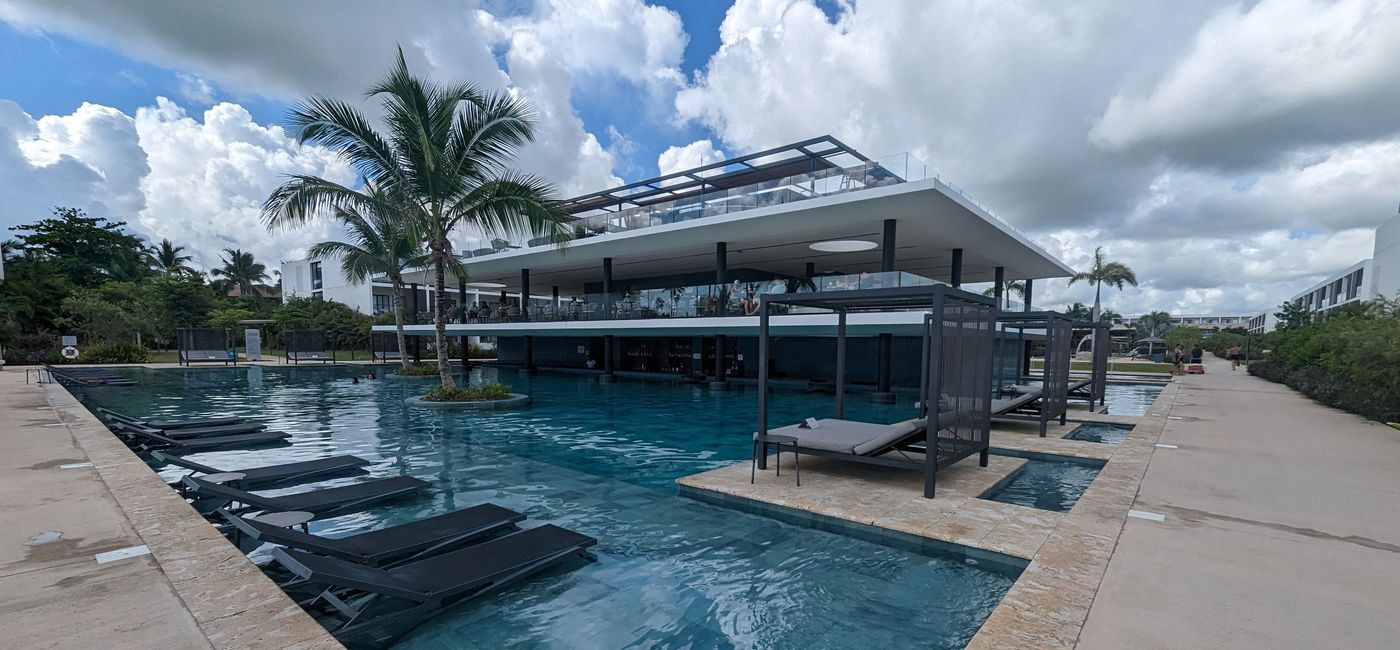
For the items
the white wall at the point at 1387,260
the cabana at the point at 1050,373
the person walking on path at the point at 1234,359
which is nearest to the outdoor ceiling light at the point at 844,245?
the cabana at the point at 1050,373

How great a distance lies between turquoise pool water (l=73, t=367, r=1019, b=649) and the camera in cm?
358

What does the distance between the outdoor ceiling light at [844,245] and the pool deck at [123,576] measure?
1776 centimetres

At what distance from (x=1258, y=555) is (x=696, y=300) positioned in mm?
15602

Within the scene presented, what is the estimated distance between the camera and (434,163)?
39.0 ft

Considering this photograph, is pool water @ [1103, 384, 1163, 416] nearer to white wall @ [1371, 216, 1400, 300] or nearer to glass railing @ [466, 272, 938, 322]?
glass railing @ [466, 272, 938, 322]

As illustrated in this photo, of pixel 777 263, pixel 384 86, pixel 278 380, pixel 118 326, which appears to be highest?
pixel 384 86

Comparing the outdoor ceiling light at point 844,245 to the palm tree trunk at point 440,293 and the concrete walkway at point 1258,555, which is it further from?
the palm tree trunk at point 440,293

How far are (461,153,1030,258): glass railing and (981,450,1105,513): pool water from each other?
8140mm

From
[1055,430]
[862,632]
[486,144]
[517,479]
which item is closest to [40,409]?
[486,144]

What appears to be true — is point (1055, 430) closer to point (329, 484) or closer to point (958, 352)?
point (958, 352)

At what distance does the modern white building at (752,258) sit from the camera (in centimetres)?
1559

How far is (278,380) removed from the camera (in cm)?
2209

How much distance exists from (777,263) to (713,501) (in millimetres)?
20235

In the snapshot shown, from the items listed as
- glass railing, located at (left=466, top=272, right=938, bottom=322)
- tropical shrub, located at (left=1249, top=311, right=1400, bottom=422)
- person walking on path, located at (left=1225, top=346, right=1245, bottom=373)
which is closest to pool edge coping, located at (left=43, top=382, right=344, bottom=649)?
glass railing, located at (left=466, top=272, right=938, bottom=322)
